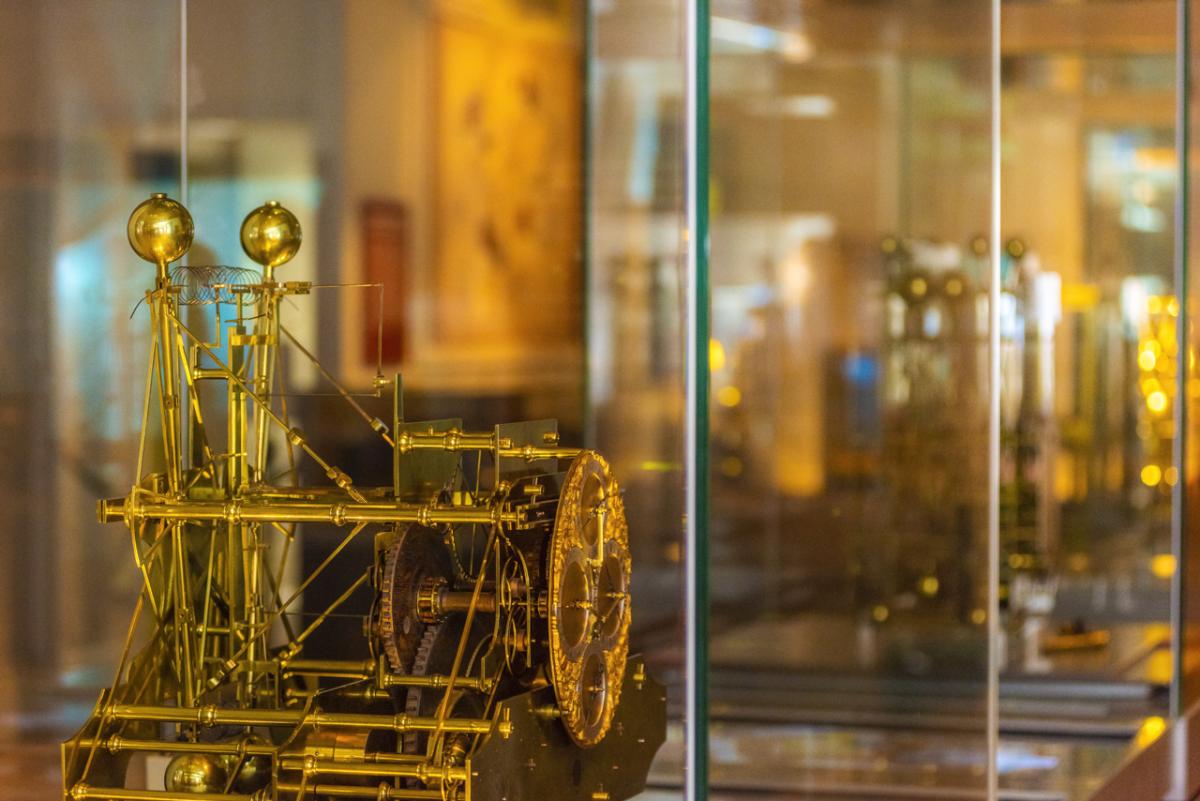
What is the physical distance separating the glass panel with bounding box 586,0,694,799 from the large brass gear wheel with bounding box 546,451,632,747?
129 inches

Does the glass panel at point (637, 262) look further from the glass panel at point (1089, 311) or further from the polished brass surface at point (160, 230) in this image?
the polished brass surface at point (160, 230)

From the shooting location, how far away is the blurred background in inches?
165

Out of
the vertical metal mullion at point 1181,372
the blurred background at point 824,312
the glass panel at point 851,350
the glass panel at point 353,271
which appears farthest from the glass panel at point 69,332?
the glass panel at point 851,350

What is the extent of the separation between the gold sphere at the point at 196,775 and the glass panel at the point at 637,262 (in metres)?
3.26

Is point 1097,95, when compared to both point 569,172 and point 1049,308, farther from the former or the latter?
point 569,172

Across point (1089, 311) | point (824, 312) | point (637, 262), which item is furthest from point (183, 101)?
point (1089, 311)

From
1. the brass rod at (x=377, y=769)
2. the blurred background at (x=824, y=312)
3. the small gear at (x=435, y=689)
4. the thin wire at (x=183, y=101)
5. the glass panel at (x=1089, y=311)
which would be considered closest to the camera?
the brass rod at (x=377, y=769)

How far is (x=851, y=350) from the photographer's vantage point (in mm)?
5469

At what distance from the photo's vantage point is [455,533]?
224 centimetres

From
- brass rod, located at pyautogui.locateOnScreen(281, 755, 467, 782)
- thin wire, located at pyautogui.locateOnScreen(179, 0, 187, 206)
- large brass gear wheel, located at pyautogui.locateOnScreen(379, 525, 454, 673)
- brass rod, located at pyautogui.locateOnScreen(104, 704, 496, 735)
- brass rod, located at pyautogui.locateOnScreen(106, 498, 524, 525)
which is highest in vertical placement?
thin wire, located at pyautogui.locateOnScreen(179, 0, 187, 206)

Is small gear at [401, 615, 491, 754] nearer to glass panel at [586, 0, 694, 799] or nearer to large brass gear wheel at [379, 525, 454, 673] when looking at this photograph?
large brass gear wheel at [379, 525, 454, 673]

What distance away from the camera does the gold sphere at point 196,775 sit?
218 centimetres

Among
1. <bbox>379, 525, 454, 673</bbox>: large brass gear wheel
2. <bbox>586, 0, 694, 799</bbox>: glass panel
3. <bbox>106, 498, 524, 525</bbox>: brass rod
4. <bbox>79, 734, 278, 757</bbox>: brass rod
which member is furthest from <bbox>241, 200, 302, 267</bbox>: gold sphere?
<bbox>586, 0, 694, 799</bbox>: glass panel

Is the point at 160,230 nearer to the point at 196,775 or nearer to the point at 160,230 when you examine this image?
the point at 160,230
